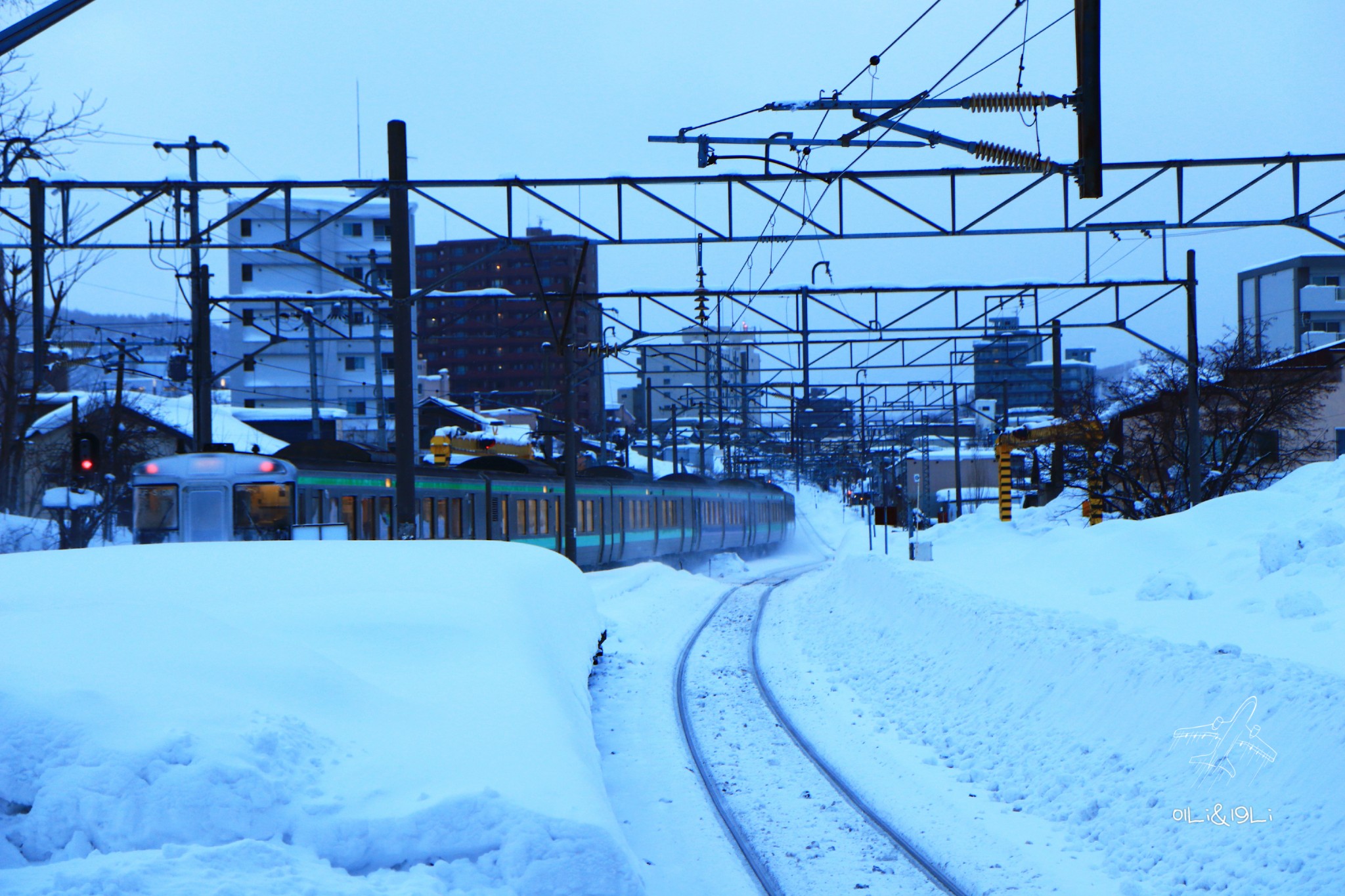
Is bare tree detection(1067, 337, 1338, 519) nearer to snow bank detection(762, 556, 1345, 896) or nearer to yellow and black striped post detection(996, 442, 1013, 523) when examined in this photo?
yellow and black striped post detection(996, 442, 1013, 523)

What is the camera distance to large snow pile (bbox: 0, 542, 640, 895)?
14.4 feet

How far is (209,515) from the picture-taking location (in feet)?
55.4

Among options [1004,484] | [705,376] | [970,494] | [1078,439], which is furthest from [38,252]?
[970,494]

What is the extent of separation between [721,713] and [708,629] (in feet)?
26.4

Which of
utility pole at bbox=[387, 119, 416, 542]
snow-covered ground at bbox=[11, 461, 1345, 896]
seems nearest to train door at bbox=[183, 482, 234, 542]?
utility pole at bbox=[387, 119, 416, 542]

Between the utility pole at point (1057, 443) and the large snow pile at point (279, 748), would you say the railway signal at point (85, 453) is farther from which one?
the utility pole at point (1057, 443)

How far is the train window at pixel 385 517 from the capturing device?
20.3 metres

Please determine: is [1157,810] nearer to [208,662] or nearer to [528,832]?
[528,832]

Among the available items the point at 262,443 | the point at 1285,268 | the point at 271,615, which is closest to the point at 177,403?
the point at 262,443

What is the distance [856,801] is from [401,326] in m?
11.6

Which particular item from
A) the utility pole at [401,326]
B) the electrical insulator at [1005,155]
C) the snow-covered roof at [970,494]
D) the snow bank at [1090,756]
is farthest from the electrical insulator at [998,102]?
the snow-covered roof at [970,494]

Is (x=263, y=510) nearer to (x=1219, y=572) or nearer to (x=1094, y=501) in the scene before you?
(x=1219, y=572)

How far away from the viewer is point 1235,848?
247 inches

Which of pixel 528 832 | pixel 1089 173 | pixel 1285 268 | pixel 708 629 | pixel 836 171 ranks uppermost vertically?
pixel 1285 268
